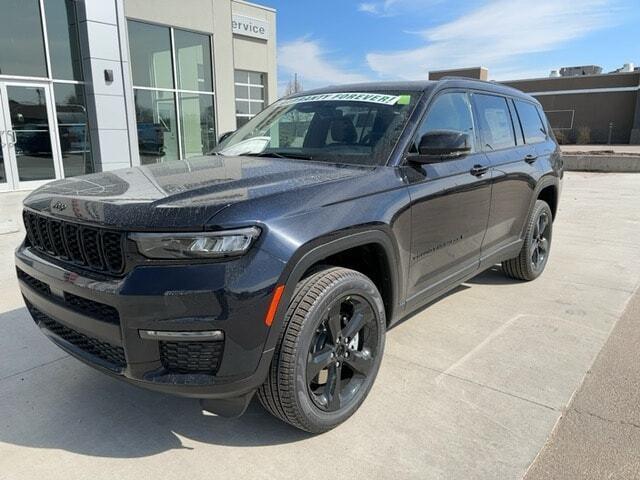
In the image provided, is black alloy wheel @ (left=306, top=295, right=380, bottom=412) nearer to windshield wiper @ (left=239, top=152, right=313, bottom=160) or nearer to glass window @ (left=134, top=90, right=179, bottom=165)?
windshield wiper @ (left=239, top=152, right=313, bottom=160)

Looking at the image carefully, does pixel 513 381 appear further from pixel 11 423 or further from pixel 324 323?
pixel 11 423

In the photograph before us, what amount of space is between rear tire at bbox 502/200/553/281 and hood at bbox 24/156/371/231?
106 inches

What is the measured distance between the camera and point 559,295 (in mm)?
4820

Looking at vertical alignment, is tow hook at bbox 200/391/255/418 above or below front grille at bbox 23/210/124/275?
below

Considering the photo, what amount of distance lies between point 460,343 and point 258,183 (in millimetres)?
2087

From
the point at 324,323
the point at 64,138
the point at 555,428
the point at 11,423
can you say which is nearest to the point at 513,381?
Result: the point at 555,428

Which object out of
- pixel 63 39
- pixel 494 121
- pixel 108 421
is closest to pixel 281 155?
pixel 108 421

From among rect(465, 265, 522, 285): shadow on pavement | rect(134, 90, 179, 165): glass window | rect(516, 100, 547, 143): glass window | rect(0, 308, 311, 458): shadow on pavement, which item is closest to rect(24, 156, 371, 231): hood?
rect(0, 308, 311, 458): shadow on pavement

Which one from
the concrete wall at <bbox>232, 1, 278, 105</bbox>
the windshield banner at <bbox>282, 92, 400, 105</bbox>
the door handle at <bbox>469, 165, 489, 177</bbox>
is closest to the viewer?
the windshield banner at <bbox>282, 92, 400, 105</bbox>

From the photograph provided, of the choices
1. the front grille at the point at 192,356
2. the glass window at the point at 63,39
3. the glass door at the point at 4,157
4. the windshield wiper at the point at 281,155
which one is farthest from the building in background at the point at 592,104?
the front grille at the point at 192,356

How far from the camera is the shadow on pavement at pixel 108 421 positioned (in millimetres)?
2562

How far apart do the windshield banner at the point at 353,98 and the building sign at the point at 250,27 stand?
12.8m

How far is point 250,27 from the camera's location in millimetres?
15844

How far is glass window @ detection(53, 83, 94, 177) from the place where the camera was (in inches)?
463
